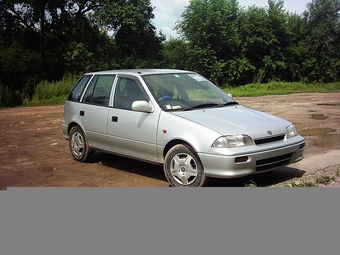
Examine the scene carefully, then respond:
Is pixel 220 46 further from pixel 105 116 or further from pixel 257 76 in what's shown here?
pixel 105 116

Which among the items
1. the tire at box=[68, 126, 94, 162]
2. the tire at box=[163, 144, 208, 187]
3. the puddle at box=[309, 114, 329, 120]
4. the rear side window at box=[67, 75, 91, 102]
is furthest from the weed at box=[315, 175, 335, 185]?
the puddle at box=[309, 114, 329, 120]

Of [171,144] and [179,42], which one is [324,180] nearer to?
[171,144]

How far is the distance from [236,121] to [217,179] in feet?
3.07

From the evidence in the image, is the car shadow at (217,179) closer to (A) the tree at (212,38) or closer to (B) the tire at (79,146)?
(B) the tire at (79,146)

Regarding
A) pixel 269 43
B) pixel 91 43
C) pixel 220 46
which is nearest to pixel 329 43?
pixel 269 43

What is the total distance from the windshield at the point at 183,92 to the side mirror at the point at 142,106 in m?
0.20

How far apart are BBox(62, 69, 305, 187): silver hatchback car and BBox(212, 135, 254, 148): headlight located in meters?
0.01

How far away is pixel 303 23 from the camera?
40.7 m

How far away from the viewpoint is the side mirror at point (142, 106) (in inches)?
248

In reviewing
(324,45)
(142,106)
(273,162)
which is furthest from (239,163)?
(324,45)

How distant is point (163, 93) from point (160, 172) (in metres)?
1.36

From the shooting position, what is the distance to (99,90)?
25.3 ft

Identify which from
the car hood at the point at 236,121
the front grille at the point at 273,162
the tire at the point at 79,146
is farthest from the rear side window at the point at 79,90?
the front grille at the point at 273,162

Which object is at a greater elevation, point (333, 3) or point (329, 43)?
point (333, 3)
